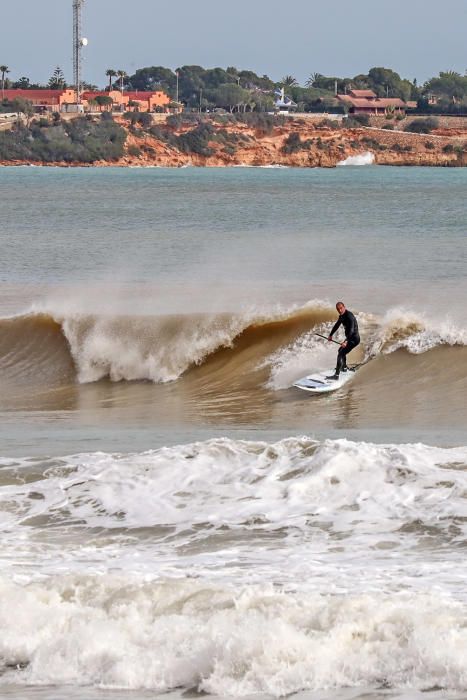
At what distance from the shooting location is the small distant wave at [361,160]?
187 meters

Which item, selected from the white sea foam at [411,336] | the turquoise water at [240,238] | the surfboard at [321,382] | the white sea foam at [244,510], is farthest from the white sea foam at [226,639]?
the turquoise water at [240,238]

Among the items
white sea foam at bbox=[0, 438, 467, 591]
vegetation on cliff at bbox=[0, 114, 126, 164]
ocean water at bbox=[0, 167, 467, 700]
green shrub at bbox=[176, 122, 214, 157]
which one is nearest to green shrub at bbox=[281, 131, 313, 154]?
green shrub at bbox=[176, 122, 214, 157]

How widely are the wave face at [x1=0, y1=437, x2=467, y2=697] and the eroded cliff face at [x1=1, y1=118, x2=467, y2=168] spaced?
557 feet

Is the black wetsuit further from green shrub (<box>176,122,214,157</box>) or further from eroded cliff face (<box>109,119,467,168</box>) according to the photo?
green shrub (<box>176,122,214,157</box>)

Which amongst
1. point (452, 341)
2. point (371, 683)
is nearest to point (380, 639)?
point (371, 683)

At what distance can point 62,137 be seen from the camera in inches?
7087

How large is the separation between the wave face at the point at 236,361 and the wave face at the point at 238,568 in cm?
402

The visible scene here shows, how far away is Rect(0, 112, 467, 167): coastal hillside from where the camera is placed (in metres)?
179

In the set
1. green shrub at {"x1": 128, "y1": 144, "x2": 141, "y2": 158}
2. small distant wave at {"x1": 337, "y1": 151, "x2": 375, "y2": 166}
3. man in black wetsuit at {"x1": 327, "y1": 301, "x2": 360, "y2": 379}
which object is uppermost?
green shrub at {"x1": 128, "y1": 144, "x2": 141, "y2": 158}

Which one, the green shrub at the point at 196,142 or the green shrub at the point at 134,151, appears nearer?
the green shrub at the point at 134,151

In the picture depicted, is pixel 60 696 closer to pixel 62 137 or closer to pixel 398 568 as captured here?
pixel 398 568

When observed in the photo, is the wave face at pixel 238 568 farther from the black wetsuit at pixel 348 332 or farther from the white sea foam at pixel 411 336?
the white sea foam at pixel 411 336

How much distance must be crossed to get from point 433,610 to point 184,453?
4314 mm

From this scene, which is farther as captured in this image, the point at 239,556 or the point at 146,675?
A: the point at 239,556
